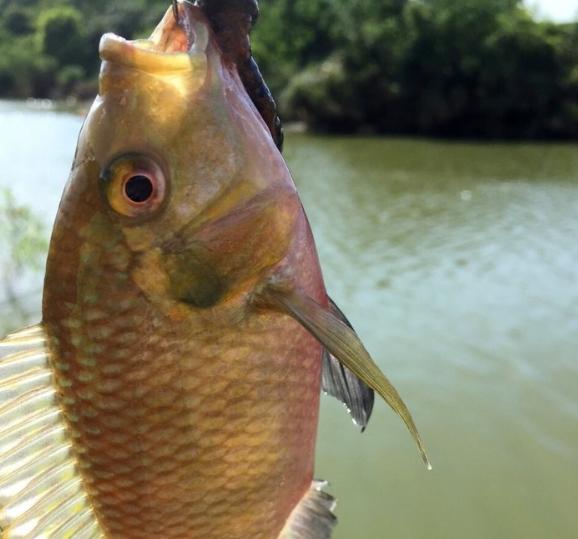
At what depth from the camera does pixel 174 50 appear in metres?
1.10

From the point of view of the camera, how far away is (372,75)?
32750mm

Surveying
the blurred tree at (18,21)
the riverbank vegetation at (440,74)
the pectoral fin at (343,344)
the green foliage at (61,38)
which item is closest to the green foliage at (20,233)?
the pectoral fin at (343,344)

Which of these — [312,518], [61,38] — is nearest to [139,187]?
[312,518]

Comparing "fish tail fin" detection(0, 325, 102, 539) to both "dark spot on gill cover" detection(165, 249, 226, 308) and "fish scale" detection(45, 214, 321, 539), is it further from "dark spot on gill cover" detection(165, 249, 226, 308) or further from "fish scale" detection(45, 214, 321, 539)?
"dark spot on gill cover" detection(165, 249, 226, 308)

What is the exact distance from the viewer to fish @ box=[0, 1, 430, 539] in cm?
107

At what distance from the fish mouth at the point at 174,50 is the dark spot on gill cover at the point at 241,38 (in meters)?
0.02

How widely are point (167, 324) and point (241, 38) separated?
473 mm

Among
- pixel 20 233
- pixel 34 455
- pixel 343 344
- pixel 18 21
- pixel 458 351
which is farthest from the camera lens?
pixel 18 21

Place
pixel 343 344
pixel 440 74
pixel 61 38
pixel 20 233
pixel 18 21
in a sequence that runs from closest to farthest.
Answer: pixel 343 344
pixel 20 233
pixel 440 74
pixel 61 38
pixel 18 21

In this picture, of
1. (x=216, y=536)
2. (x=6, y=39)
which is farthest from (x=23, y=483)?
(x=6, y=39)

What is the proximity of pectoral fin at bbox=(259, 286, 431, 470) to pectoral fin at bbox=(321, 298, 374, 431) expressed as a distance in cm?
23

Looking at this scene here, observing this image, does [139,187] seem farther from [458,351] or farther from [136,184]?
[458,351]

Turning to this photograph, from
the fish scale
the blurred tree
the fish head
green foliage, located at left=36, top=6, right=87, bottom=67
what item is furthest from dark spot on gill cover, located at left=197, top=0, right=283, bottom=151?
the blurred tree

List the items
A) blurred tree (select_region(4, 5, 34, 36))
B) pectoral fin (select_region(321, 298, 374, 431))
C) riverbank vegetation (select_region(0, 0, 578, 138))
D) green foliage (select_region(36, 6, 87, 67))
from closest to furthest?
1. pectoral fin (select_region(321, 298, 374, 431))
2. riverbank vegetation (select_region(0, 0, 578, 138))
3. green foliage (select_region(36, 6, 87, 67))
4. blurred tree (select_region(4, 5, 34, 36))
